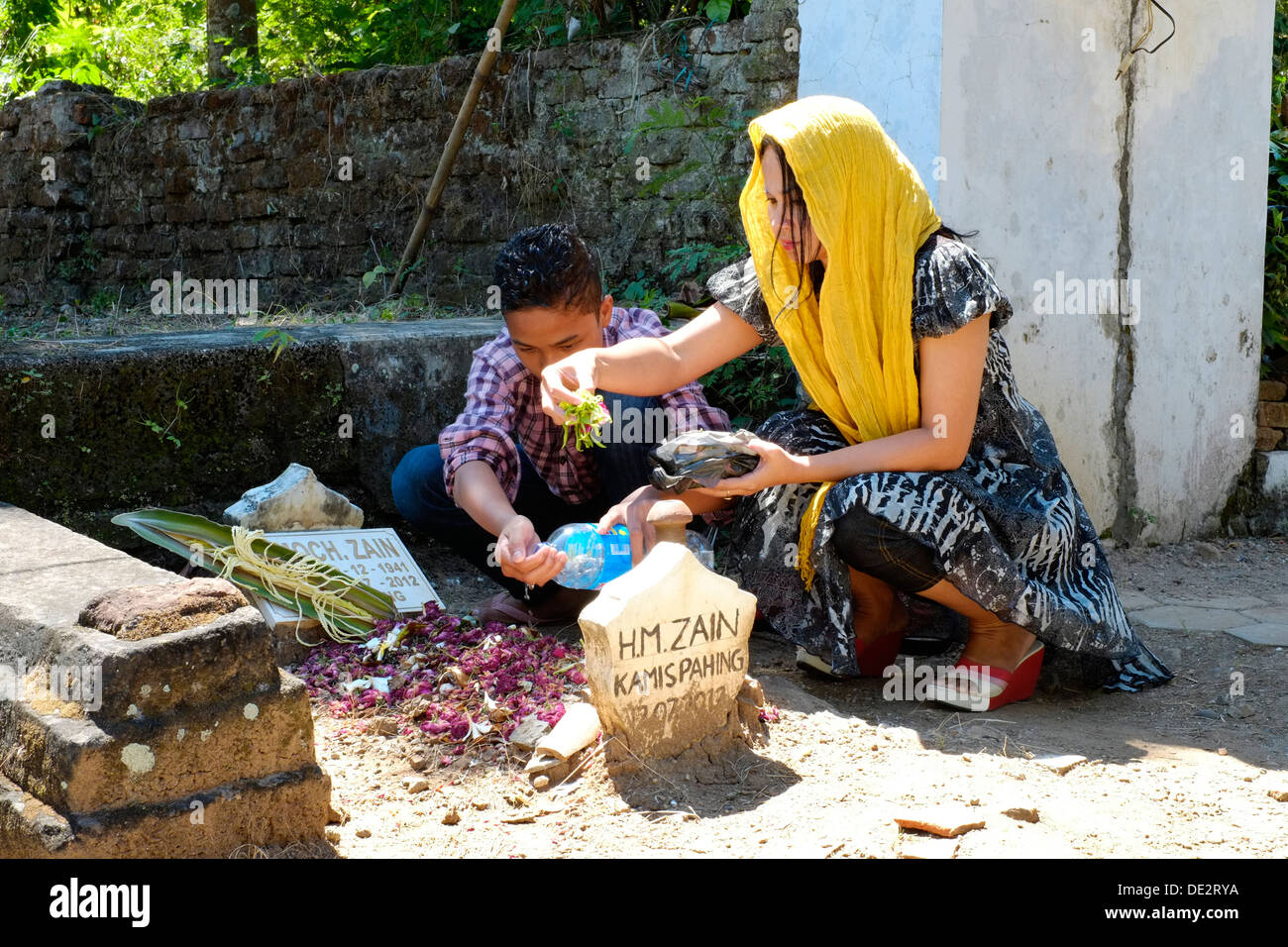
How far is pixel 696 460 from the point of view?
97.3 inches

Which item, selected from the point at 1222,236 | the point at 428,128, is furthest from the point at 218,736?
the point at 428,128

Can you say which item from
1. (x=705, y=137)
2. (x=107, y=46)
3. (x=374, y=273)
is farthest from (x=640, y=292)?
(x=107, y=46)

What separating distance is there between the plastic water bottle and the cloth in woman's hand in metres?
0.30

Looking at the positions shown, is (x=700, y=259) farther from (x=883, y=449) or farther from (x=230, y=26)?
(x=230, y=26)

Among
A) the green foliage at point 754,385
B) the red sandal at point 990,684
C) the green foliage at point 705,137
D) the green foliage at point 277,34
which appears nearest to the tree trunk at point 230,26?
the green foliage at point 277,34

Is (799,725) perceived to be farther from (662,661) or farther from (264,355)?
(264,355)

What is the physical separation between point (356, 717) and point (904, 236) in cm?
162

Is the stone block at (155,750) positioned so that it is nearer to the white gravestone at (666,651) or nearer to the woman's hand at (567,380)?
the white gravestone at (666,651)

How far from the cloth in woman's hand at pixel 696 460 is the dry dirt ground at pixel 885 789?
0.55m

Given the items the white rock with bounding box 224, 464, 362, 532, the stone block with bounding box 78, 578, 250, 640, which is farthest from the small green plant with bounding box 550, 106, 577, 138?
the stone block with bounding box 78, 578, 250, 640

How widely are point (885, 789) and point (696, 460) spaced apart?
2.44 feet

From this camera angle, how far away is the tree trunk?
8.85 metres

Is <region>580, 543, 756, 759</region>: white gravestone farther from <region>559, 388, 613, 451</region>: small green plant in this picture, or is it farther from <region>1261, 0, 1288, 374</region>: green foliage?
Result: <region>1261, 0, 1288, 374</region>: green foliage

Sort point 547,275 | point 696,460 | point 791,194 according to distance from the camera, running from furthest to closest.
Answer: point 547,275
point 791,194
point 696,460
